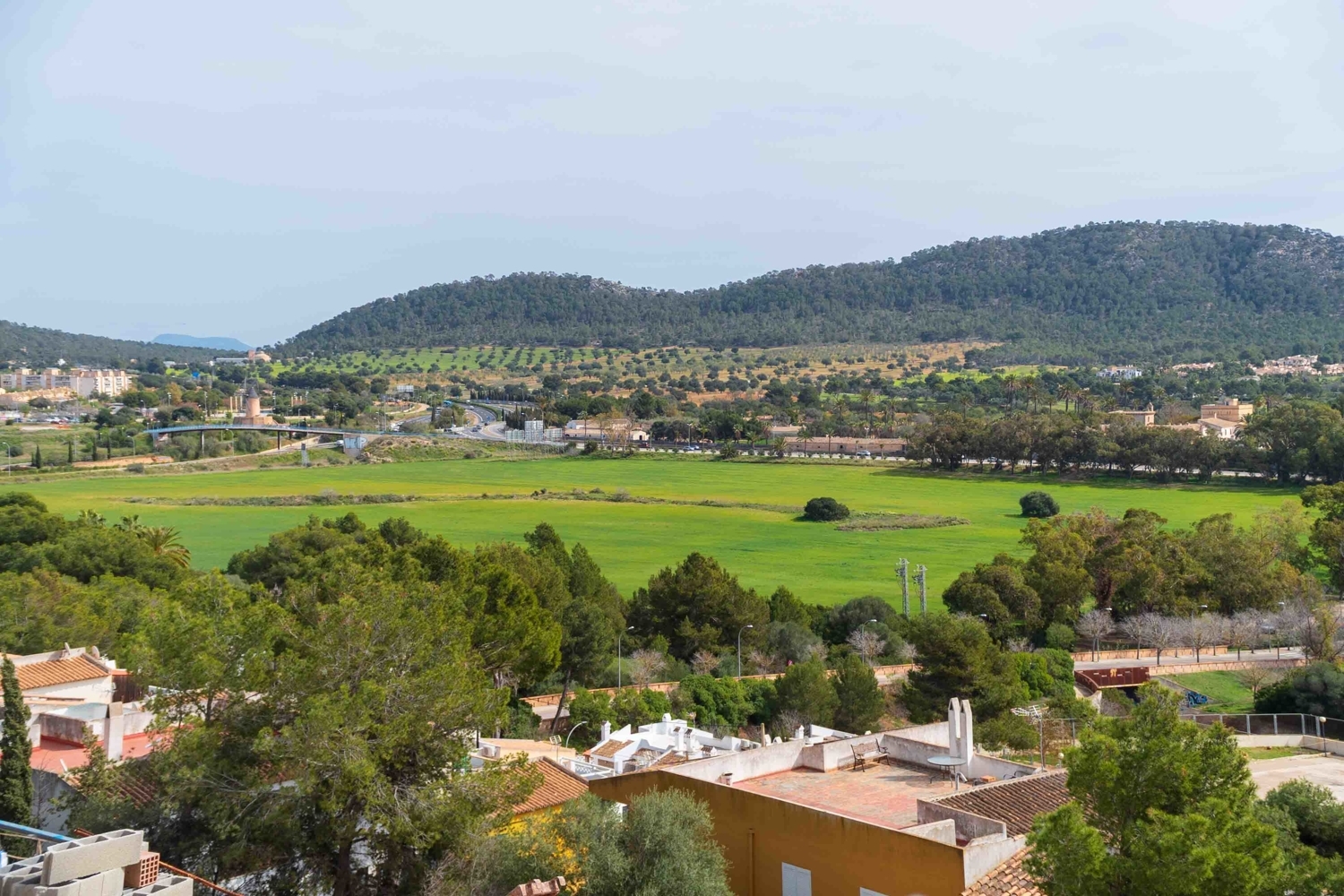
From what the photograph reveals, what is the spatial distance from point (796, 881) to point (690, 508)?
214 ft

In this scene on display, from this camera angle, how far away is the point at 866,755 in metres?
19.1

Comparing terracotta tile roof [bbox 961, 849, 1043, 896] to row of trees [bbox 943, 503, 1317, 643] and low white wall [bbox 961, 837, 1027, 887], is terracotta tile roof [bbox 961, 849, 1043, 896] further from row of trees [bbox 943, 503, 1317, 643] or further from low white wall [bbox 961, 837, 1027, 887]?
row of trees [bbox 943, 503, 1317, 643]

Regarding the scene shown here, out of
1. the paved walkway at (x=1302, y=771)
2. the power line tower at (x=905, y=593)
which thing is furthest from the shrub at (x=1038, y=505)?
the paved walkway at (x=1302, y=771)

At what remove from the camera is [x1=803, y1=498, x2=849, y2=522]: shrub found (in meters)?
75.8

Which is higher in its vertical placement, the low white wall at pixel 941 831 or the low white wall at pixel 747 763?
the low white wall at pixel 941 831

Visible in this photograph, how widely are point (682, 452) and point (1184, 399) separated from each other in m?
68.6

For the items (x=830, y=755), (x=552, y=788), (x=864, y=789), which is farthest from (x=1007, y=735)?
(x=552, y=788)

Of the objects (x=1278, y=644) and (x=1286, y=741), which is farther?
(x=1278, y=644)

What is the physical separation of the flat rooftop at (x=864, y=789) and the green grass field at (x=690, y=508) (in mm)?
32685

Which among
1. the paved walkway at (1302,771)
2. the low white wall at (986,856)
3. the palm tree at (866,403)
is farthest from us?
the palm tree at (866,403)

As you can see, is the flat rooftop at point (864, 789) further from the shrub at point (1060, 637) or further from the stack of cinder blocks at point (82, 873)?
the shrub at point (1060, 637)

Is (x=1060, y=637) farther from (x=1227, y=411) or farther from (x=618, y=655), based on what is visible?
(x=1227, y=411)

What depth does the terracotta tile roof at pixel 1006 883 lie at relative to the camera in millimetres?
12984

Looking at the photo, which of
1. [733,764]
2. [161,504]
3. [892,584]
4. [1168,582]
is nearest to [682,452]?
[161,504]
